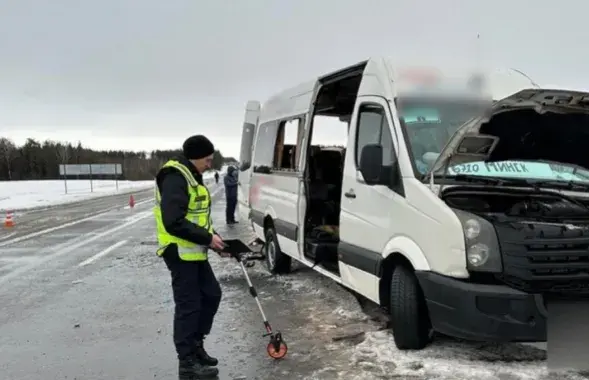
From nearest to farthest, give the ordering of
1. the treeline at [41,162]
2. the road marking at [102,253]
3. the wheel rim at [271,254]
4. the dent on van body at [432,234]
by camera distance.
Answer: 1. the dent on van body at [432,234]
2. the wheel rim at [271,254]
3. the road marking at [102,253]
4. the treeline at [41,162]

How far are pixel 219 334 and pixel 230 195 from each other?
11489 mm

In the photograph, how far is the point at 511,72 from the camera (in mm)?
5254

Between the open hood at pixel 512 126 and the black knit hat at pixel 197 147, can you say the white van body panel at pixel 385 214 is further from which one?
the black knit hat at pixel 197 147

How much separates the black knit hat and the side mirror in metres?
1.28

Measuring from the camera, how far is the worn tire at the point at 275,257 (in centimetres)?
851

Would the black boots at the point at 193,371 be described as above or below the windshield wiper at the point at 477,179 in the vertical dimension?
below

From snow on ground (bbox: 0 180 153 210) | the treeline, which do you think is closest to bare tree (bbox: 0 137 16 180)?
the treeline

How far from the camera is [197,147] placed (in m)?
4.67

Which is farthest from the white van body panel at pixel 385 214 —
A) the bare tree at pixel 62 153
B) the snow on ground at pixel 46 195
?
the bare tree at pixel 62 153

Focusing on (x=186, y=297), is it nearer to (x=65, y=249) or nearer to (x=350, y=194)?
(x=350, y=194)

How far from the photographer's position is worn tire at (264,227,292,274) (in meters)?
8.51

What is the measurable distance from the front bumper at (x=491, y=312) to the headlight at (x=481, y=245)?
6.2 inches

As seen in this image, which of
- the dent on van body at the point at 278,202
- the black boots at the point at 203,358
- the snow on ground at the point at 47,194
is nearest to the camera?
the black boots at the point at 203,358

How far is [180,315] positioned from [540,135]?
344cm
